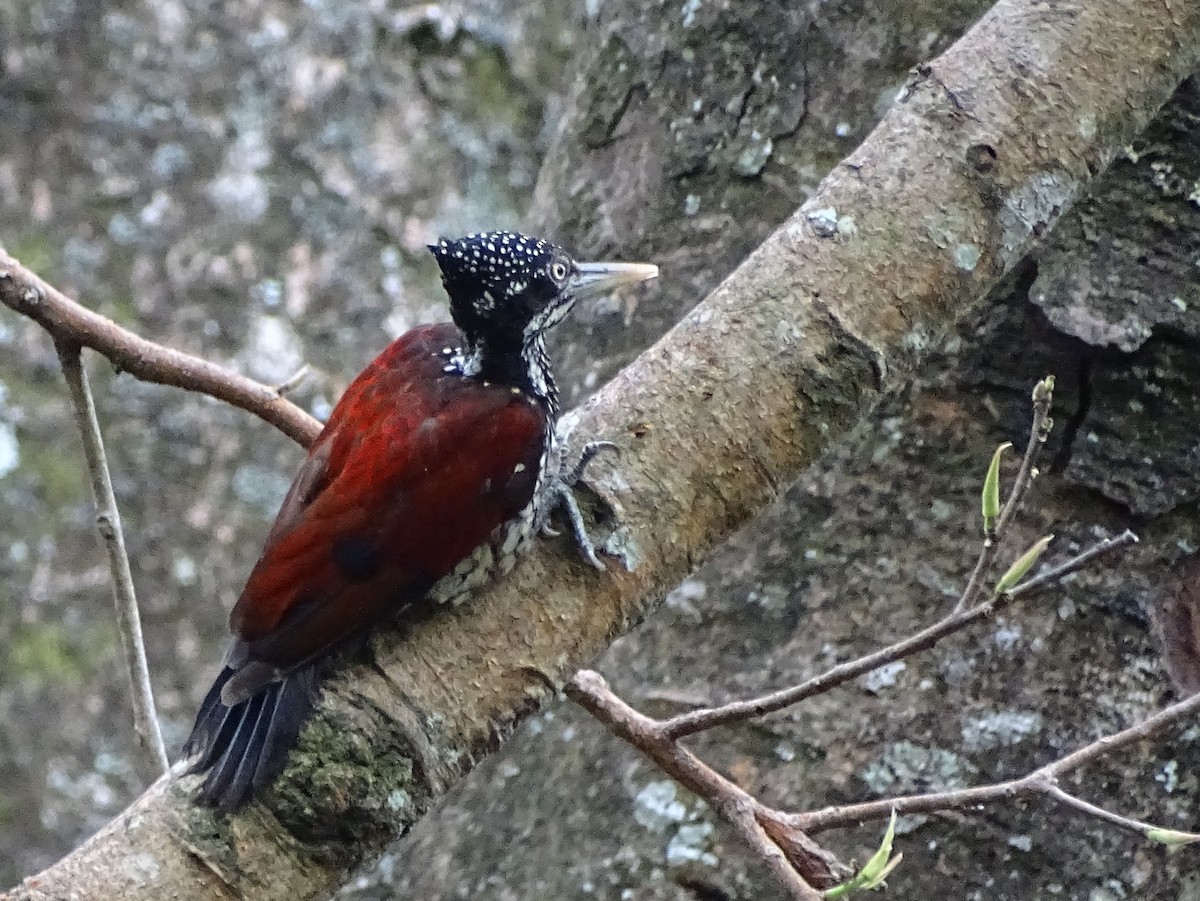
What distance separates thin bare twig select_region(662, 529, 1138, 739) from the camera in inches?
48.9

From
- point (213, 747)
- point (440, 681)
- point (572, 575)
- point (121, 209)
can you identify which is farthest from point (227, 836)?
point (121, 209)

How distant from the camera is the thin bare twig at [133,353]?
190cm

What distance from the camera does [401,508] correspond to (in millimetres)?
1669

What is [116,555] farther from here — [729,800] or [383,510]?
[729,800]

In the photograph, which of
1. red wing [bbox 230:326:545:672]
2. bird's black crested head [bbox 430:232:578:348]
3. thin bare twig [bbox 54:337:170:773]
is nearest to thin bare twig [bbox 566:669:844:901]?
red wing [bbox 230:326:545:672]

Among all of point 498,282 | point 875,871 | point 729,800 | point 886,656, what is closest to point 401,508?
point 498,282

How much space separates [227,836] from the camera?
1305 millimetres

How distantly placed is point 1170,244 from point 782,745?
0.95 meters

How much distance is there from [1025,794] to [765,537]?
651 mm

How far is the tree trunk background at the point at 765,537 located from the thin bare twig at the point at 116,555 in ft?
1.47

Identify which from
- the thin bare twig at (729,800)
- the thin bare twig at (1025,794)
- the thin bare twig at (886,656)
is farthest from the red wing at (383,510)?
the thin bare twig at (1025,794)

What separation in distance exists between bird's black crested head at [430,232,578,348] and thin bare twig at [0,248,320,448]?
39 cm

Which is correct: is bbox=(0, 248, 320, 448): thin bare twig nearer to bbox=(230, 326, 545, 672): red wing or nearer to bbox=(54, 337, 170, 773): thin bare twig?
bbox=(54, 337, 170, 773): thin bare twig

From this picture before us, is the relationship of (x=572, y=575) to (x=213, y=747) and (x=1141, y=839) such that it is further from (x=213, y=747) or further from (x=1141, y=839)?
(x=1141, y=839)
